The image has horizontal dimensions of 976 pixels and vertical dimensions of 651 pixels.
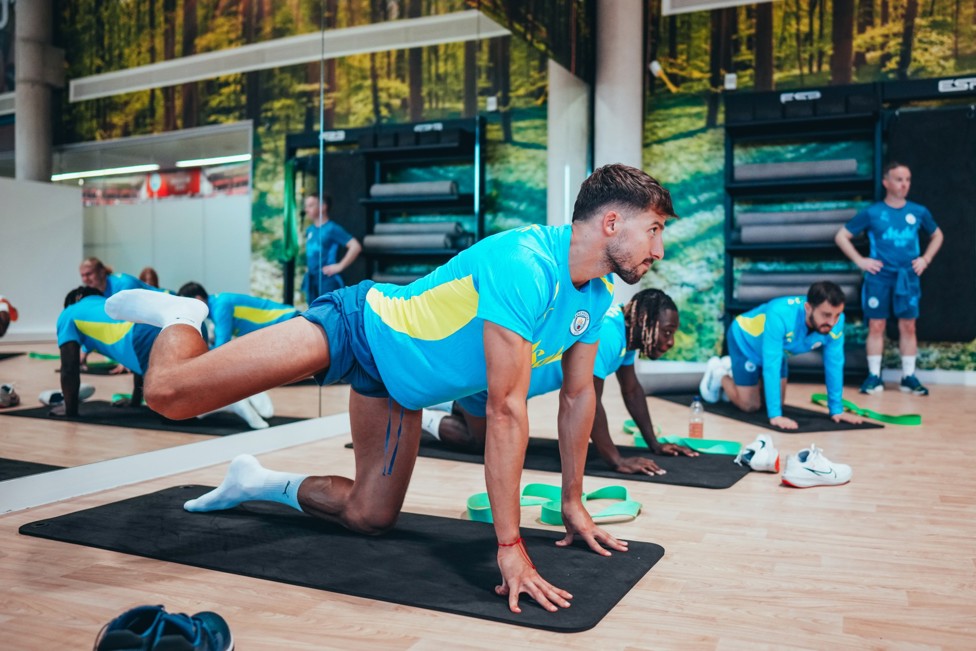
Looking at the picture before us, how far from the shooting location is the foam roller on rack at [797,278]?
5.98 meters

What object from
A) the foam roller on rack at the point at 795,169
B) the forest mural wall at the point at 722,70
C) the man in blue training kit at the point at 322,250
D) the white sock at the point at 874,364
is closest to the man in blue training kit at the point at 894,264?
the white sock at the point at 874,364

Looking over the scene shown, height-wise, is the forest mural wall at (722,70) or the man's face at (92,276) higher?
the forest mural wall at (722,70)

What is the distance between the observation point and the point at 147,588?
1.76 meters

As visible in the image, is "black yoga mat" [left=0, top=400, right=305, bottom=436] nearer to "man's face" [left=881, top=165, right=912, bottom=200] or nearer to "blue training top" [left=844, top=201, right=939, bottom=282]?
"blue training top" [left=844, top=201, right=939, bottom=282]

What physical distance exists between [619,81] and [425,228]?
2.15 m

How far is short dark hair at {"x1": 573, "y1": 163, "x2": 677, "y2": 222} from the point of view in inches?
67.7

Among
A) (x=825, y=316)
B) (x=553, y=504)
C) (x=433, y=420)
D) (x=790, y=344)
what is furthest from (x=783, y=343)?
(x=553, y=504)

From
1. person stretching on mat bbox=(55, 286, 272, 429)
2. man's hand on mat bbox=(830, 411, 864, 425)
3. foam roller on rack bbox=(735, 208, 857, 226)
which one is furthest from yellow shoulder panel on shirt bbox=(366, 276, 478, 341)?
foam roller on rack bbox=(735, 208, 857, 226)

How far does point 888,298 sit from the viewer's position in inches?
228

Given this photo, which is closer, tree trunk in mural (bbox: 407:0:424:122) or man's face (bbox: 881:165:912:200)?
tree trunk in mural (bbox: 407:0:424:122)

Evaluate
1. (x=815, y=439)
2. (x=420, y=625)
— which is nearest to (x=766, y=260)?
(x=815, y=439)

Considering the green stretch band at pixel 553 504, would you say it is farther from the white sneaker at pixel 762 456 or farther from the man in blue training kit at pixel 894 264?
the man in blue training kit at pixel 894 264

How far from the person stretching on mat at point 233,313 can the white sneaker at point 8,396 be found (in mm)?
818

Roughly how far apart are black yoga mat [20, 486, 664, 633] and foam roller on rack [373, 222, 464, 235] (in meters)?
3.16
